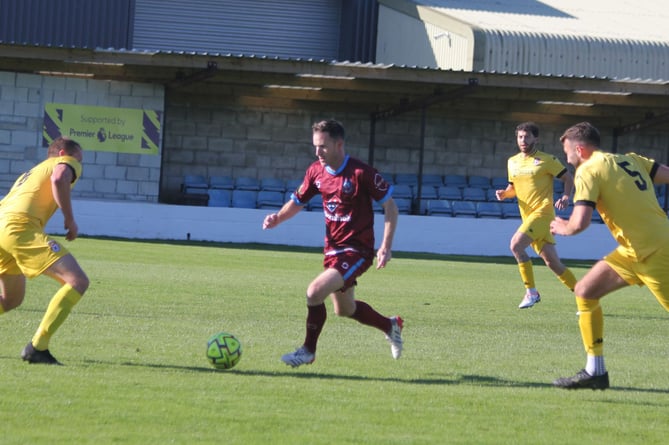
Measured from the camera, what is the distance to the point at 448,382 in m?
8.46

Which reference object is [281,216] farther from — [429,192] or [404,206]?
[429,192]

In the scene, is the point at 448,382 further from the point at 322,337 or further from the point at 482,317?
the point at 482,317

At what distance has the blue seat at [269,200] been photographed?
2958cm

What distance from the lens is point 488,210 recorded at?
31.1 meters

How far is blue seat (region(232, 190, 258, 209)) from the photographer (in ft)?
97.5

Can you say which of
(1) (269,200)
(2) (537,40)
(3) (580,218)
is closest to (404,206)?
(1) (269,200)

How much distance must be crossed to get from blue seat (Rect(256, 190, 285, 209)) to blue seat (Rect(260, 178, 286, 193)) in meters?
0.24

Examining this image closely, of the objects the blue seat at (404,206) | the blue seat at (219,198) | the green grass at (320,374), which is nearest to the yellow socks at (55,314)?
the green grass at (320,374)

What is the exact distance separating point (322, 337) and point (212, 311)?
2.22 metres

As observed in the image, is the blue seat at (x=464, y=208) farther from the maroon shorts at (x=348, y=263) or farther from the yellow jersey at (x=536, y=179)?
the maroon shorts at (x=348, y=263)

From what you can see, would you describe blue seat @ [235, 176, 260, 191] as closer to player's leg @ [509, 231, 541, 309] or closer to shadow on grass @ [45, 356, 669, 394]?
player's leg @ [509, 231, 541, 309]

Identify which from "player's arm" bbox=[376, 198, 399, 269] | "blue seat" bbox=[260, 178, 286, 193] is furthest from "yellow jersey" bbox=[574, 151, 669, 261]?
"blue seat" bbox=[260, 178, 286, 193]

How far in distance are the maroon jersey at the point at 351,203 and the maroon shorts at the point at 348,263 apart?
0.04 metres

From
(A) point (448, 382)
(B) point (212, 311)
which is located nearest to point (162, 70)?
(B) point (212, 311)
